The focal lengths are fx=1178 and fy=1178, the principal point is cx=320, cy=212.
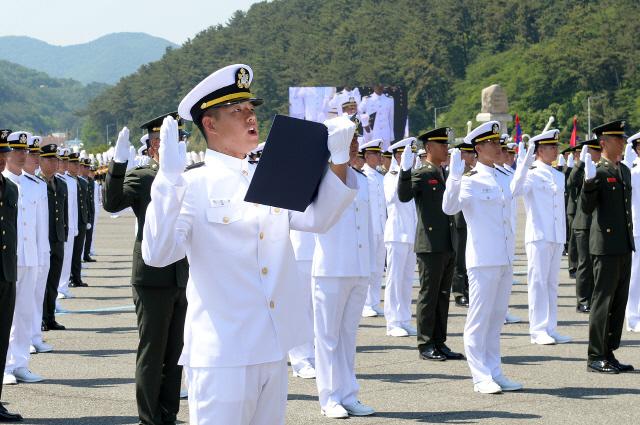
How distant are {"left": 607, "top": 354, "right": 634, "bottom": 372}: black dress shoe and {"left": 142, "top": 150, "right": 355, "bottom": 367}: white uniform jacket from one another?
598 cm

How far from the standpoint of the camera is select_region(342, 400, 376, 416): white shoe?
841cm

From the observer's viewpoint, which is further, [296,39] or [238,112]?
[296,39]

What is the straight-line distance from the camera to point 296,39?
143m

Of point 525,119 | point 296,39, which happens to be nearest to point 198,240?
point 525,119

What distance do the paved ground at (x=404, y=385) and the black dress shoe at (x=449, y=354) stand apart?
0.28 m

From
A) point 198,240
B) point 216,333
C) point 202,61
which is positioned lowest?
point 216,333

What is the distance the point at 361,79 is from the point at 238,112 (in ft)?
369

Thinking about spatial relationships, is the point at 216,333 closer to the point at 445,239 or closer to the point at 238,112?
the point at 238,112

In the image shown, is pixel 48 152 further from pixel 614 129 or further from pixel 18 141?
pixel 614 129

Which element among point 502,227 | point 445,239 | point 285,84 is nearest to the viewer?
point 502,227

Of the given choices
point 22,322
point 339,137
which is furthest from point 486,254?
point 339,137

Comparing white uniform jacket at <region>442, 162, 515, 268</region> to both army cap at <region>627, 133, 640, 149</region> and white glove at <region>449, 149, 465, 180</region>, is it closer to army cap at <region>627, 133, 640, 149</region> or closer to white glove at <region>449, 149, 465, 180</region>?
white glove at <region>449, 149, 465, 180</region>

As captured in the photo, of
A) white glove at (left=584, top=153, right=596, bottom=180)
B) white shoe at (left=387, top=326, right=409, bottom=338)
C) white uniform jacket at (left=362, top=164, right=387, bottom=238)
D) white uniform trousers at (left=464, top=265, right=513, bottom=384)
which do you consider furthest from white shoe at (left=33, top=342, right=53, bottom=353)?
white glove at (left=584, top=153, right=596, bottom=180)

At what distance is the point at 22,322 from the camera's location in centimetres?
996
